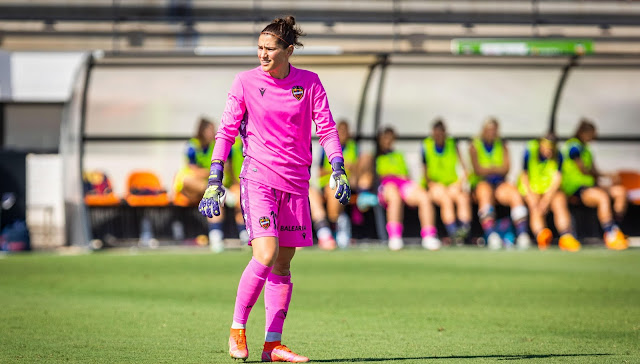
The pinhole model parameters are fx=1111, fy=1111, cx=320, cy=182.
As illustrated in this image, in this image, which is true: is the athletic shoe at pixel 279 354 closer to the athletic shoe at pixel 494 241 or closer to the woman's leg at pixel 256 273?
the woman's leg at pixel 256 273

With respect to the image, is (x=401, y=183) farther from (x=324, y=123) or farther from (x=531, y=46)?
(x=324, y=123)

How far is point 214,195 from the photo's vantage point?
5551 mm

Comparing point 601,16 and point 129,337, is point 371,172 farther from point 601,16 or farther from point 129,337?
point 601,16

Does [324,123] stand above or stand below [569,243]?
above

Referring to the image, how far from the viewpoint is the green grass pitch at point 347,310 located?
5.87 meters

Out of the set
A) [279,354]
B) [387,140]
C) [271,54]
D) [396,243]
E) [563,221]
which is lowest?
[396,243]

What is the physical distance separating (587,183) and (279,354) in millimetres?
11204

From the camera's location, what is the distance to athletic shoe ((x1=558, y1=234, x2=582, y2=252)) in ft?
49.5

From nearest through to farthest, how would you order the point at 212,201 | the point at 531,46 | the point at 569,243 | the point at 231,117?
the point at 212,201
the point at 231,117
the point at 569,243
the point at 531,46

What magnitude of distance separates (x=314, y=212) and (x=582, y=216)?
4.10m

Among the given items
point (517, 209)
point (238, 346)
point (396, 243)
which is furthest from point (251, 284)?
point (517, 209)

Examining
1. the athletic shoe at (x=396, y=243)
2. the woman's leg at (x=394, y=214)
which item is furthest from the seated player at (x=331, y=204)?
the athletic shoe at (x=396, y=243)

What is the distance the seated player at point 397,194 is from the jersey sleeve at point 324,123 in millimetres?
9381

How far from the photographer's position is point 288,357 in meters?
5.49
